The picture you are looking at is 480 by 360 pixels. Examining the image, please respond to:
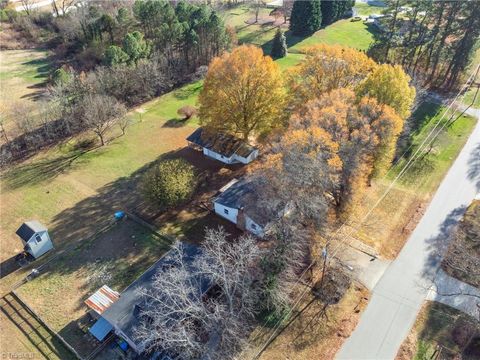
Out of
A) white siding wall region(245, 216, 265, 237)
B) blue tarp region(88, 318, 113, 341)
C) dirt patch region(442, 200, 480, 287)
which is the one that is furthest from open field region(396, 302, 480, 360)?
blue tarp region(88, 318, 113, 341)

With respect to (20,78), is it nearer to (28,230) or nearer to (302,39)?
(28,230)

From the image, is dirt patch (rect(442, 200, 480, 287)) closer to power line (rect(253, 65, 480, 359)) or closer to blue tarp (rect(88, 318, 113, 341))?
power line (rect(253, 65, 480, 359))

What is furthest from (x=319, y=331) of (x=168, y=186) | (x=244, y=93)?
(x=244, y=93)

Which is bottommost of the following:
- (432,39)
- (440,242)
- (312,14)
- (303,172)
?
(440,242)

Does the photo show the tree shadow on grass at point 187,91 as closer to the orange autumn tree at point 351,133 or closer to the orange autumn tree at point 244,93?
the orange autumn tree at point 244,93

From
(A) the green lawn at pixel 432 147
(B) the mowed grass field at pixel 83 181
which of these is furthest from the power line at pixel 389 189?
(B) the mowed grass field at pixel 83 181

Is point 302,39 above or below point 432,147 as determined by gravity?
above

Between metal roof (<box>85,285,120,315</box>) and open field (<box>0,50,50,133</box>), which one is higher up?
open field (<box>0,50,50,133</box>)
